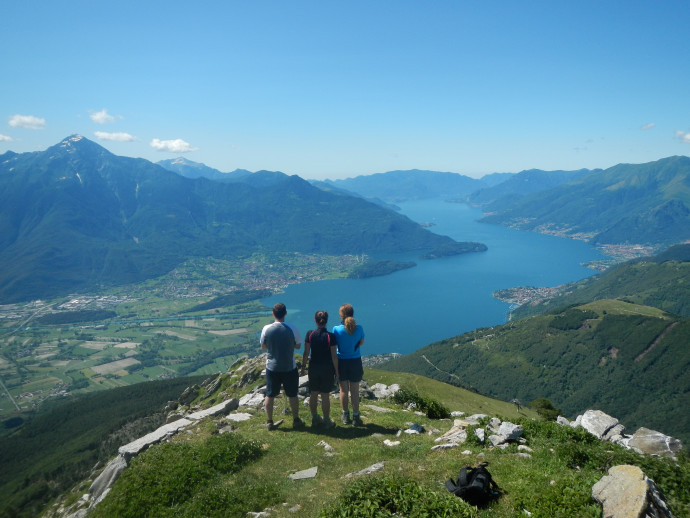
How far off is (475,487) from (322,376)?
6342 mm

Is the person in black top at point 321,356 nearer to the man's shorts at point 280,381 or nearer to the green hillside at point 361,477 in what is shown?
the man's shorts at point 280,381

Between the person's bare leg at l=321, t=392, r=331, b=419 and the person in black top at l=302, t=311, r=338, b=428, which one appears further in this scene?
the person's bare leg at l=321, t=392, r=331, b=419

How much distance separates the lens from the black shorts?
42.1ft

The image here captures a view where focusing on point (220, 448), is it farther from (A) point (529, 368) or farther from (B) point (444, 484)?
(A) point (529, 368)

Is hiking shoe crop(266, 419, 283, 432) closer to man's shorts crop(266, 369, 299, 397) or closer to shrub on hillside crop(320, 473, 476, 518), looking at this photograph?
man's shorts crop(266, 369, 299, 397)

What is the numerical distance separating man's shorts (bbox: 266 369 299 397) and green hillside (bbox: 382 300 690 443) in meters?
109

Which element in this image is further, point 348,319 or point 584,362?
point 584,362

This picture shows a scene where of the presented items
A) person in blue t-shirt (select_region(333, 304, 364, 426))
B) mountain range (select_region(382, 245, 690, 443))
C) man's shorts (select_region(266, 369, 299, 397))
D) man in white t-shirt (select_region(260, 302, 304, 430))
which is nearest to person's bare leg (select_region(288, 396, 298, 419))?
man in white t-shirt (select_region(260, 302, 304, 430))

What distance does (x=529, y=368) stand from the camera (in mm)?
142875

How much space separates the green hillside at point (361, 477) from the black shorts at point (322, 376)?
1.65 metres

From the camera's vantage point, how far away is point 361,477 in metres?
8.88

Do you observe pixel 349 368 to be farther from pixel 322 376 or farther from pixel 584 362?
pixel 584 362

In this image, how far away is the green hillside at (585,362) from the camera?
121m

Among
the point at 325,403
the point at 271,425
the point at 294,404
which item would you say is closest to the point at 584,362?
the point at 325,403
